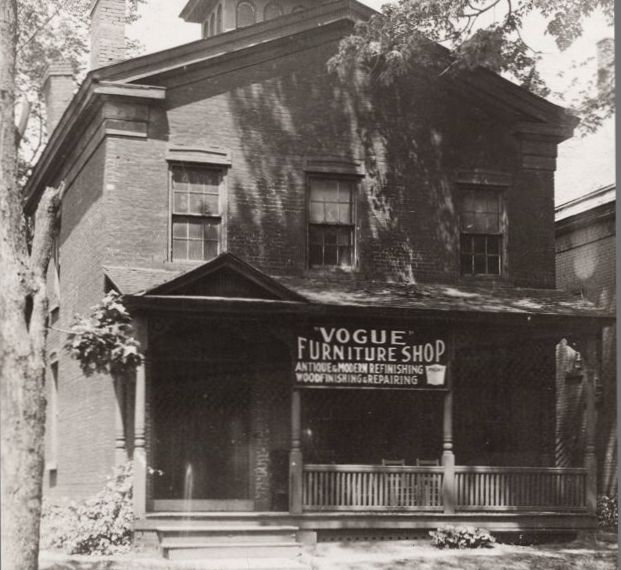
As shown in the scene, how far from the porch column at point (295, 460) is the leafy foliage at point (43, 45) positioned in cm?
632

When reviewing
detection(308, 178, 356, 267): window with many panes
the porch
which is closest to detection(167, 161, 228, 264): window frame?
the porch

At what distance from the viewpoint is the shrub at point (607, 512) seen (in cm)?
1684

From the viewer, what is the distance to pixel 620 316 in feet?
27.9

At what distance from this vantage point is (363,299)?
1683 cm

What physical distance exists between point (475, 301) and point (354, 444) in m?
2.98

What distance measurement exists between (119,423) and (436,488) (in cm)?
477

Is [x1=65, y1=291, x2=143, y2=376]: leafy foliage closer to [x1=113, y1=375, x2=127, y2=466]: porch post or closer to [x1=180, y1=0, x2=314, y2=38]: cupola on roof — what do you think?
[x1=113, y1=375, x2=127, y2=466]: porch post

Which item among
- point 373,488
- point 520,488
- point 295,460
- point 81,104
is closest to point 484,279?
point 520,488

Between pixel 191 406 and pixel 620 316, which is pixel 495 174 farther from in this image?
pixel 620 316

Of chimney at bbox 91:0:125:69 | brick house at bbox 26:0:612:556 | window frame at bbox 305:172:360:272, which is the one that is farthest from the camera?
chimney at bbox 91:0:125:69

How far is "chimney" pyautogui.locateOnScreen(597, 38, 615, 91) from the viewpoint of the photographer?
37.1ft

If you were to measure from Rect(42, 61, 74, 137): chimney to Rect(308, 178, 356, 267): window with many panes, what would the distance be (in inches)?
239

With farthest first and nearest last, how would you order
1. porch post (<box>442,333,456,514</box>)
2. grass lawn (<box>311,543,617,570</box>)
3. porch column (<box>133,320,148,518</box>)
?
porch post (<box>442,333,456,514</box>), porch column (<box>133,320,148,518</box>), grass lawn (<box>311,543,617,570</box>)

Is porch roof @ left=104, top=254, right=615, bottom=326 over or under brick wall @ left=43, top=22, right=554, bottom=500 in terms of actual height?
under
